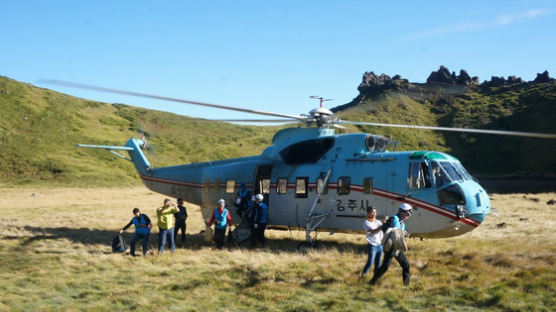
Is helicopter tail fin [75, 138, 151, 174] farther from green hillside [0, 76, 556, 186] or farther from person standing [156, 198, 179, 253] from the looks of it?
green hillside [0, 76, 556, 186]

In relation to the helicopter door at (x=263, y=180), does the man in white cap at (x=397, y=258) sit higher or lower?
lower

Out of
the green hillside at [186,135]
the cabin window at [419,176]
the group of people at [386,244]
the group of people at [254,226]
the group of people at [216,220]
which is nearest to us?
the group of people at [386,244]

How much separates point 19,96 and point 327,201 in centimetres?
8303

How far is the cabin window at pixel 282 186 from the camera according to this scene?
647 inches

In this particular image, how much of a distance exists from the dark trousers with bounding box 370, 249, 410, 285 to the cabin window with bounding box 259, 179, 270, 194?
736 cm

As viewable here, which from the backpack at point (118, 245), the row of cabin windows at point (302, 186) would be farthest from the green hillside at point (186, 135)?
the backpack at point (118, 245)

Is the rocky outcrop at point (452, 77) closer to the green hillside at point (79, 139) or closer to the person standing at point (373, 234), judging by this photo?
the green hillside at point (79, 139)

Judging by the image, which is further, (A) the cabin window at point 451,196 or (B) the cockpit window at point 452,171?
(B) the cockpit window at point 452,171

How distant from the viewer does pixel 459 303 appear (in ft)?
29.3

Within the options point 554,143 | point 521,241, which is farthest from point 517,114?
point 521,241

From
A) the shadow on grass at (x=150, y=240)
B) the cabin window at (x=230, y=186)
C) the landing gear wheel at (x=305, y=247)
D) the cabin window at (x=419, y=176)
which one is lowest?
the shadow on grass at (x=150, y=240)

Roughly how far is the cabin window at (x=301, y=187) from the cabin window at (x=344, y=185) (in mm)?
1265

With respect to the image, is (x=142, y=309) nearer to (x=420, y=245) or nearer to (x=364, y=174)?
(x=364, y=174)

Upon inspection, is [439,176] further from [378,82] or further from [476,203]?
[378,82]
